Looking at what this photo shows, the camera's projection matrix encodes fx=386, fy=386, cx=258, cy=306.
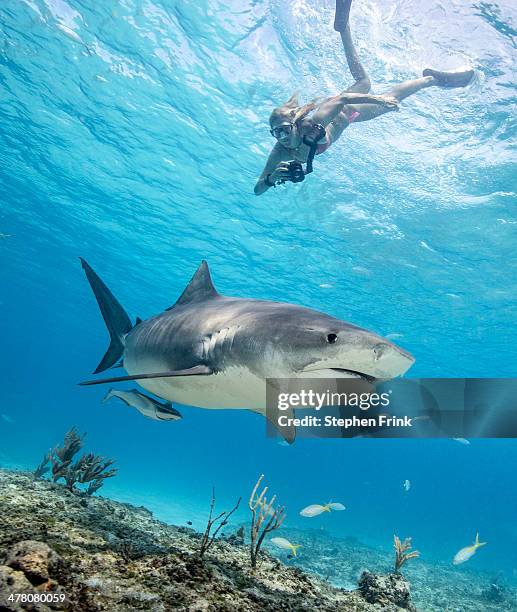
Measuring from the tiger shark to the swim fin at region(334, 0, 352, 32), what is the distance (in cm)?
802

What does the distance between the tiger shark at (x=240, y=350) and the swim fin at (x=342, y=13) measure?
8018 mm

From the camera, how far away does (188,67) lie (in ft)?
45.1

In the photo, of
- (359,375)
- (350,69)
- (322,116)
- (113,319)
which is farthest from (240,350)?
(350,69)

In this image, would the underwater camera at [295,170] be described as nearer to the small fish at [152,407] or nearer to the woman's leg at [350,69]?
the woman's leg at [350,69]

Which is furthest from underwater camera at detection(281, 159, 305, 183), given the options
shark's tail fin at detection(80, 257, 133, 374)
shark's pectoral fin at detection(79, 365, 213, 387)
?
shark's pectoral fin at detection(79, 365, 213, 387)

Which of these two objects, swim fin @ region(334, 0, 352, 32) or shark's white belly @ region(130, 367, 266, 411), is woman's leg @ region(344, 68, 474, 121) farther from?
shark's white belly @ region(130, 367, 266, 411)

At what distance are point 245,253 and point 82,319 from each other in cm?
4003

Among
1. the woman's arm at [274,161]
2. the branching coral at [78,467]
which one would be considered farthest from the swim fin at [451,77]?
the branching coral at [78,467]

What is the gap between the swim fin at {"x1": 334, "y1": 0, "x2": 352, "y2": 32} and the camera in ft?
30.4

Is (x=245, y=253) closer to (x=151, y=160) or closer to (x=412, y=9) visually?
(x=151, y=160)

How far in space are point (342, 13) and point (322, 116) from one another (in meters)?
2.71

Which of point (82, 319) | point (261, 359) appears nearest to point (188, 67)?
point (261, 359)

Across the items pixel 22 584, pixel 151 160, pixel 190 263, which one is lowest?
pixel 22 584

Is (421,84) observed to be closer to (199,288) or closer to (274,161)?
(274,161)
